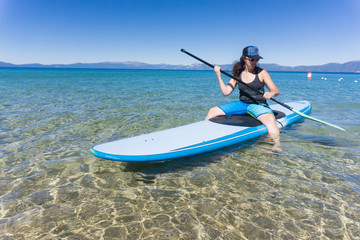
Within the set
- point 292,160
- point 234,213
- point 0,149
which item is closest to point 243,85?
point 292,160

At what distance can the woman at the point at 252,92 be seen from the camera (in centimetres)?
511

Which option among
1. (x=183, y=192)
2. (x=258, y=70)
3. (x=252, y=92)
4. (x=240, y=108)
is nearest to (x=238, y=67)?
(x=258, y=70)

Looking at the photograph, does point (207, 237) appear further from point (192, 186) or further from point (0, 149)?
point (0, 149)

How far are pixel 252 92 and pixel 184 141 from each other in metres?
2.49

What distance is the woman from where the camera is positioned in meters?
5.11

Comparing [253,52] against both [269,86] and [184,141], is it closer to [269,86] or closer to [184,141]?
[269,86]

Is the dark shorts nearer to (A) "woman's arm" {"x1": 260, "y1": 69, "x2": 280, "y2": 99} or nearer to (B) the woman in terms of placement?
(B) the woman

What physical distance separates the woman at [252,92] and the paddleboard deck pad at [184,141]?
0.19 metres

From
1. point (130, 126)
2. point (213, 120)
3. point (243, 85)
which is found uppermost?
point (243, 85)

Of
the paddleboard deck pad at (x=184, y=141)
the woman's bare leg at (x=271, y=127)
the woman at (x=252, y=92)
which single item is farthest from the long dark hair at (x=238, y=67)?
the woman's bare leg at (x=271, y=127)

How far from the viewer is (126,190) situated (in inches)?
129

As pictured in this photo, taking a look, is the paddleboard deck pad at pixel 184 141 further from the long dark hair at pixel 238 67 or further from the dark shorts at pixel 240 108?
the long dark hair at pixel 238 67

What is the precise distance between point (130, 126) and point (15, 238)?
A: 4.54 m

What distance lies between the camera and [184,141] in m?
4.18
